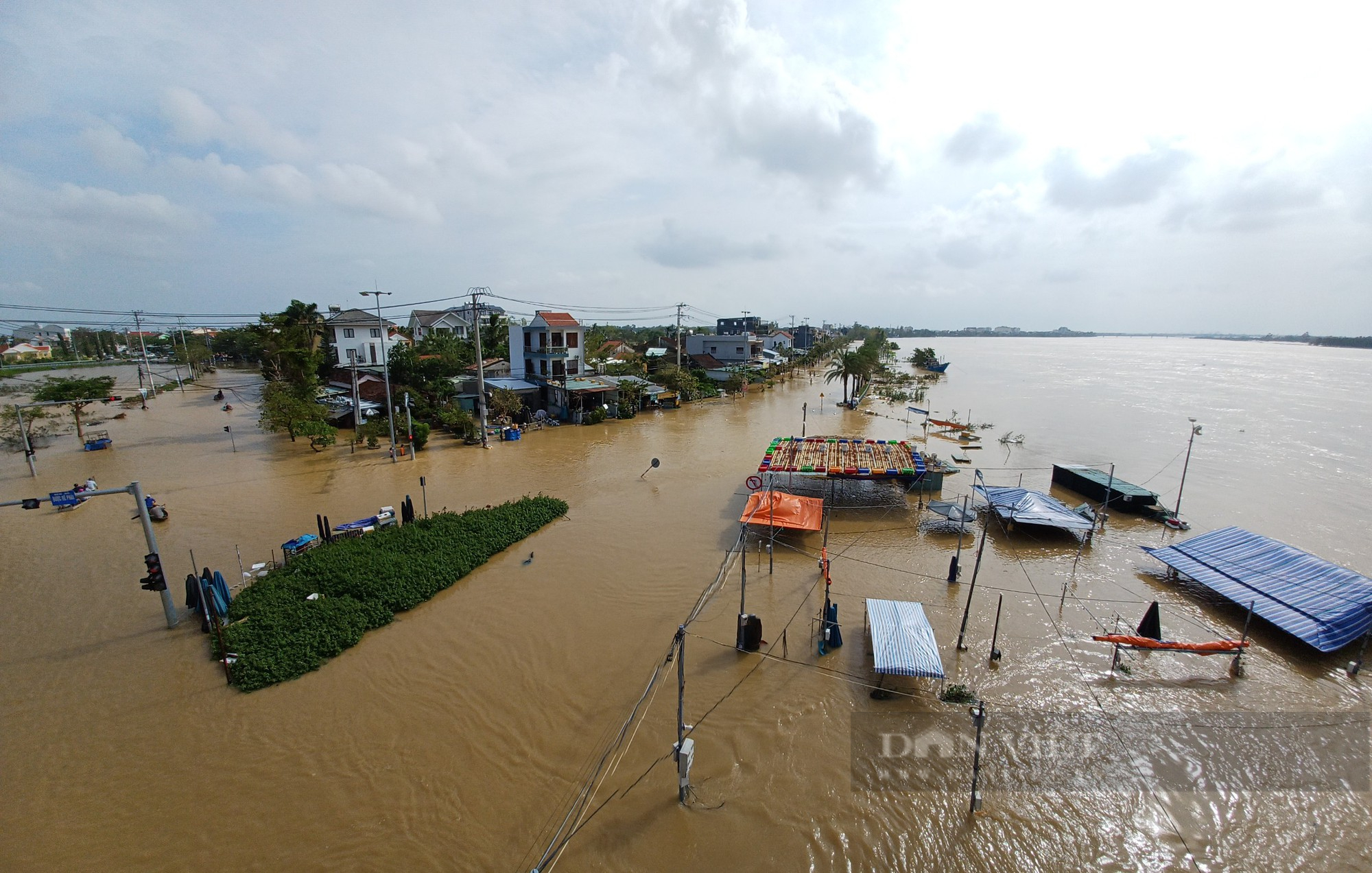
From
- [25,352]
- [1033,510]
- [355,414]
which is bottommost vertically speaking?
[1033,510]

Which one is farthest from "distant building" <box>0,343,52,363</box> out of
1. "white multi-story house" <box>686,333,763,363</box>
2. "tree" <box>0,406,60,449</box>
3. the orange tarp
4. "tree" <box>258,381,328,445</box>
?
the orange tarp

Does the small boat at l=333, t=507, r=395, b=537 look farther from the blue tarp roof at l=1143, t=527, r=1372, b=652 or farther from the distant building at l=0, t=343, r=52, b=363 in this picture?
the distant building at l=0, t=343, r=52, b=363

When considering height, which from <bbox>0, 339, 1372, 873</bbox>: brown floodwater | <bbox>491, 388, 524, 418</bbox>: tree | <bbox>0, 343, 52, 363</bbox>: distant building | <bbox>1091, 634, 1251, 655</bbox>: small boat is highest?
<bbox>0, 343, 52, 363</bbox>: distant building

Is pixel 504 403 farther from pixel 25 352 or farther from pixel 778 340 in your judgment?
pixel 25 352

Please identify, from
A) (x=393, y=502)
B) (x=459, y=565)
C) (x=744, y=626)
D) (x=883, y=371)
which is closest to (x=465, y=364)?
(x=393, y=502)

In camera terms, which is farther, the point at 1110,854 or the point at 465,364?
→ the point at 465,364

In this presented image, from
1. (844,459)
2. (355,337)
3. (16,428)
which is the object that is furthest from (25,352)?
(844,459)

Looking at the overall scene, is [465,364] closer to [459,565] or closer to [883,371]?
[459,565]
